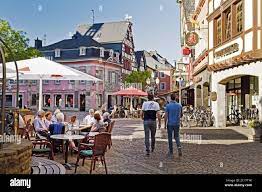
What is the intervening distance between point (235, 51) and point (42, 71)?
Result: 3855mm

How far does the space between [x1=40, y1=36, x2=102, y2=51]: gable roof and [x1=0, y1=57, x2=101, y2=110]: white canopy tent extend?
19 centimetres

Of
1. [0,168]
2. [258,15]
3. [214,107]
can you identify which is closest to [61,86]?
[0,168]

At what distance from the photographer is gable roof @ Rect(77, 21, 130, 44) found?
1859mm

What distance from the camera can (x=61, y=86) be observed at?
212cm

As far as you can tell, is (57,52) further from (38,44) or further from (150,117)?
(150,117)

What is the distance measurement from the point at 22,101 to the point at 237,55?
4.29m

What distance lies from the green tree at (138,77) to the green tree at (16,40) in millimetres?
588

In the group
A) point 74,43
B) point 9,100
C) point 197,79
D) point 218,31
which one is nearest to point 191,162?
Result: point 74,43

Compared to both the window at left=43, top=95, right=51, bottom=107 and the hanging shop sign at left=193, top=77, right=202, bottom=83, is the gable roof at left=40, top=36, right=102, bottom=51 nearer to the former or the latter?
the window at left=43, top=95, right=51, bottom=107

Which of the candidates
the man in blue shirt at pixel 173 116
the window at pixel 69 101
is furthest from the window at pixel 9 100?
the man in blue shirt at pixel 173 116

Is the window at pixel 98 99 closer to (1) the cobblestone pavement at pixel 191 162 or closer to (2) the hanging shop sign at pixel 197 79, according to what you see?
(1) the cobblestone pavement at pixel 191 162

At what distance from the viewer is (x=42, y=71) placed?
260cm
